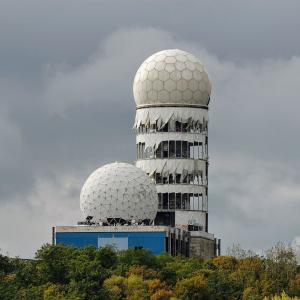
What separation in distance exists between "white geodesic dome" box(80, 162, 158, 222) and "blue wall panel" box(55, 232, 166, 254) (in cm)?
215

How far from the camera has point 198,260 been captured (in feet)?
616

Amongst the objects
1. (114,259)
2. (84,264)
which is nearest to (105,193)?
(114,259)

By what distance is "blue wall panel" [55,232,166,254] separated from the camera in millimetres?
196500

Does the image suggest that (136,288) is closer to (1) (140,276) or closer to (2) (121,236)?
(1) (140,276)

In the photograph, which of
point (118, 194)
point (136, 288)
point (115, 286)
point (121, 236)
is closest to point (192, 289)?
point (136, 288)

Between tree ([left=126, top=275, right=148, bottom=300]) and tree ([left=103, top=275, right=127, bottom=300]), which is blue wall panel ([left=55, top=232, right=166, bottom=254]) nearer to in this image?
tree ([left=126, top=275, right=148, bottom=300])

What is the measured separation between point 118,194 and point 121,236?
188 inches

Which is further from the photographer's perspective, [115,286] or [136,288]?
[136,288]

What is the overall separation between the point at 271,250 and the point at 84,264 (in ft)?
102

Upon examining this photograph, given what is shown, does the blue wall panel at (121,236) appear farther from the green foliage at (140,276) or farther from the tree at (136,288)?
the tree at (136,288)

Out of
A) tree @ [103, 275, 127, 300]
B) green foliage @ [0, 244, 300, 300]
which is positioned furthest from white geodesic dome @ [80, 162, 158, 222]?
tree @ [103, 275, 127, 300]

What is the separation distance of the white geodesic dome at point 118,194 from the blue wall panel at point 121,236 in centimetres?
215

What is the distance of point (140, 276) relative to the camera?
166 metres

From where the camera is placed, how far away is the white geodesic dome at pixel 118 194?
7721 inches
